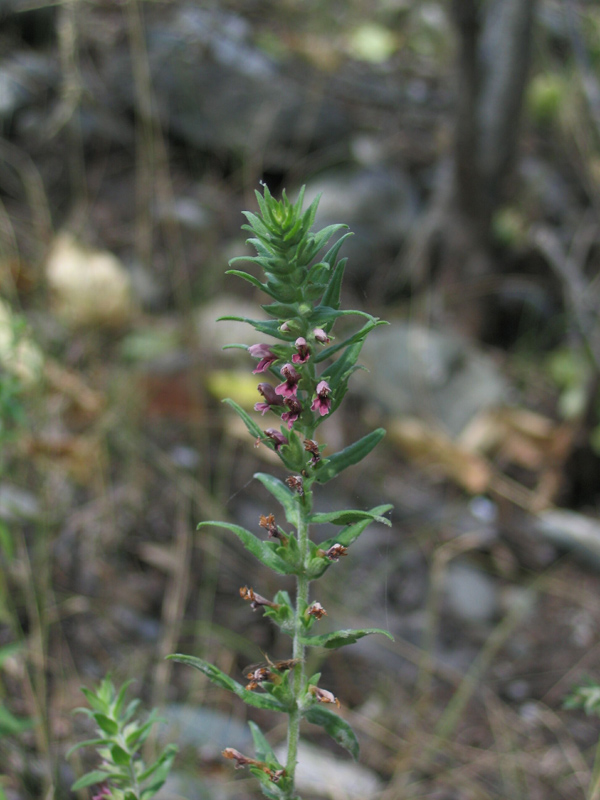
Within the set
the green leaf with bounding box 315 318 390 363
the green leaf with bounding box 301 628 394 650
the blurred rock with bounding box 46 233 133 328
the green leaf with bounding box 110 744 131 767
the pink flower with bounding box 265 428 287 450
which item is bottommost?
the green leaf with bounding box 110 744 131 767

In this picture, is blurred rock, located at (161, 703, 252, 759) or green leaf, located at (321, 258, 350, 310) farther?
blurred rock, located at (161, 703, 252, 759)

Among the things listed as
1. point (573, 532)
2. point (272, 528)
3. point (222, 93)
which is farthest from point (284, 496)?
point (222, 93)

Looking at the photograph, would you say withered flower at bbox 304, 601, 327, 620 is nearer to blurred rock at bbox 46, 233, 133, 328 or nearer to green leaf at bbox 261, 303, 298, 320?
green leaf at bbox 261, 303, 298, 320

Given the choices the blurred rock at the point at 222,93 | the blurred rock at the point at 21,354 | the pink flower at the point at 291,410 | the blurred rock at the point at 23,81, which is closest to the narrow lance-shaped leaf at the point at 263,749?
the pink flower at the point at 291,410

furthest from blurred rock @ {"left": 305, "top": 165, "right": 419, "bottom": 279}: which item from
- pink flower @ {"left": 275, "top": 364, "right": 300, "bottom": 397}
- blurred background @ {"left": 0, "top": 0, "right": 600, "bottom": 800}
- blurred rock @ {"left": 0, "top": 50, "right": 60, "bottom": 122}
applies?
pink flower @ {"left": 275, "top": 364, "right": 300, "bottom": 397}

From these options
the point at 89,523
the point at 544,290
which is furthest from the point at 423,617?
the point at 544,290

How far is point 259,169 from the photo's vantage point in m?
5.59

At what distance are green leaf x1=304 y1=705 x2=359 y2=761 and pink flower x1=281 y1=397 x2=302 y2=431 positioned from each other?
430mm

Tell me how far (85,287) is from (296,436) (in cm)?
347

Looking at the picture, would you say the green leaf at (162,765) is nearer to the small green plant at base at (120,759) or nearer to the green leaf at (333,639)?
the small green plant at base at (120,759)

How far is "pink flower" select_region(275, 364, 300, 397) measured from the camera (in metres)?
0.93

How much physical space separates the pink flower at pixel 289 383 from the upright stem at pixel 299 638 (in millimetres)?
146

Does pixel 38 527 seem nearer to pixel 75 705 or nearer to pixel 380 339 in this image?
pixel 75 705

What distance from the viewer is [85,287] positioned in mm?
4148
